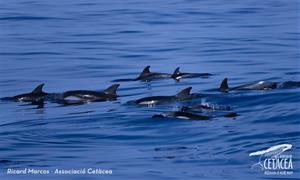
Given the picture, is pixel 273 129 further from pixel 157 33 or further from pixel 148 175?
pixel 157 33

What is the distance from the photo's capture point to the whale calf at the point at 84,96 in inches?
811

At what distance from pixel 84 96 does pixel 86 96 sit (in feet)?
0.14

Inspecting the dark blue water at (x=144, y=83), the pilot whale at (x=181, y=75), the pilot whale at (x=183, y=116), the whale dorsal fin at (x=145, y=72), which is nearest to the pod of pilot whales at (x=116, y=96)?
the dark blue water at (x=144, y=83)

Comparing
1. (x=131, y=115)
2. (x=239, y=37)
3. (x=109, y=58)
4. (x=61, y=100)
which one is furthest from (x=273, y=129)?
(x=239, y=37)

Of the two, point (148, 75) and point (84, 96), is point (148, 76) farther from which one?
point (84, 96)

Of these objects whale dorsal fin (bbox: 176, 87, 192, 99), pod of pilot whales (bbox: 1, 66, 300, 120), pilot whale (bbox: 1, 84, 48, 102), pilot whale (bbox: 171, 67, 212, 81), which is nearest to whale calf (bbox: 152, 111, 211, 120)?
pod of pilot whales (bbox: 1, 66, 300, 120)

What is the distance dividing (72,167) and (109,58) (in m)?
14.1

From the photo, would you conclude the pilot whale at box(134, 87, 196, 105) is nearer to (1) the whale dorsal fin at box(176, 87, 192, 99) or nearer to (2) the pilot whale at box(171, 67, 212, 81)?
(1) the whale dorsal fin at box(176, 87, 192, 99)

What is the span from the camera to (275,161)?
14.1m

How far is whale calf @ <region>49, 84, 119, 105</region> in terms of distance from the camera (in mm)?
20609

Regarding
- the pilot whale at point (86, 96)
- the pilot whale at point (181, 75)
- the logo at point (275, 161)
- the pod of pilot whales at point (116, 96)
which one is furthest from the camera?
the pilot whale at point (181, 75)

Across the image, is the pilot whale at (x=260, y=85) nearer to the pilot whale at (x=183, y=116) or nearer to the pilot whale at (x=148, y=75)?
the pilot whale at (x=148, y=75)

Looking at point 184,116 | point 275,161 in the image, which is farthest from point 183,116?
point 275,161

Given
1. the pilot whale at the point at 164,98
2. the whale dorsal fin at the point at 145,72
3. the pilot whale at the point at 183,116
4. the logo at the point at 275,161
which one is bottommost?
the logo at the point at 275,161
